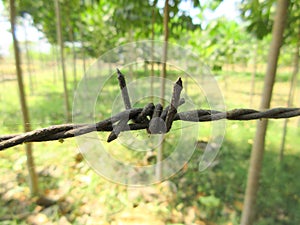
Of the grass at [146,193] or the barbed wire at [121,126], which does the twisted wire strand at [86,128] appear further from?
the grass at [146,193]

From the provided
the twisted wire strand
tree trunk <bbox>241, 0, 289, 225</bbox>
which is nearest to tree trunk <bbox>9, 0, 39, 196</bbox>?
the twisted wire strand

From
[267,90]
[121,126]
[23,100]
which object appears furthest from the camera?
[23,100]

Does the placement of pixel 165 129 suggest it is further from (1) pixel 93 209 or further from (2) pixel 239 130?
(2) pixel 239 130

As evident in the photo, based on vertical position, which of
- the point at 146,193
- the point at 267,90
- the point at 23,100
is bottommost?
the point at 146,193

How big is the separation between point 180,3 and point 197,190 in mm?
1927

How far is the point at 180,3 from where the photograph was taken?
1847mm

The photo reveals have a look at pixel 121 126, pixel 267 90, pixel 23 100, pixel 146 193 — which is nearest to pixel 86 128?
pixel 121 126

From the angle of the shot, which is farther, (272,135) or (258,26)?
(272,135)

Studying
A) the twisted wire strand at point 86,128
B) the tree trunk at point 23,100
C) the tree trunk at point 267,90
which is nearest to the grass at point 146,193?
the tree trunk at point 23,100

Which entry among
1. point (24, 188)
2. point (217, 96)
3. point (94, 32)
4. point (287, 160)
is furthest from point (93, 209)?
point (94, 32)

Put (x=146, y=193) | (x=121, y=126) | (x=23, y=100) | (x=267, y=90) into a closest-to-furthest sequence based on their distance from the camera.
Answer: (x=121, y=126) → (x=267, y=90) → (x=23, y=100) → (x=146, y=193)

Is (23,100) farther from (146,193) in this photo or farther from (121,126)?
(121,126)

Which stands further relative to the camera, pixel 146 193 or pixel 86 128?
pixel 146 193

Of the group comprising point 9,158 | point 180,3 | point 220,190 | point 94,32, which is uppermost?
point 94,32
